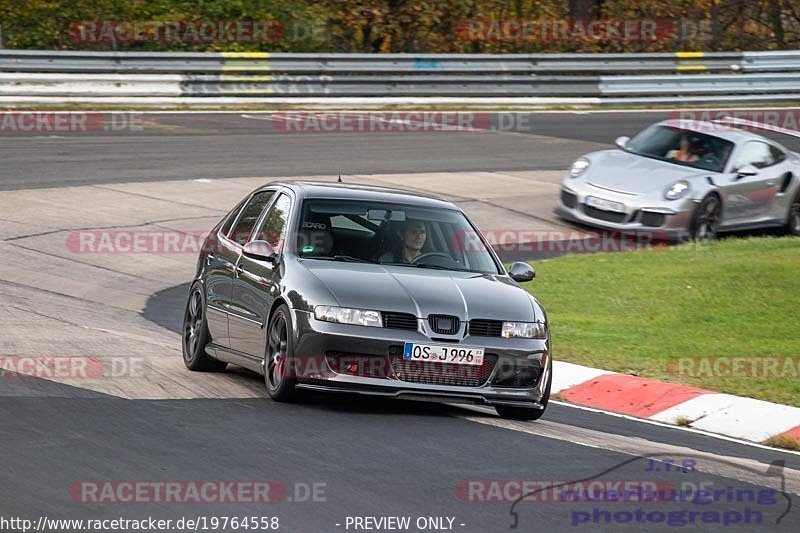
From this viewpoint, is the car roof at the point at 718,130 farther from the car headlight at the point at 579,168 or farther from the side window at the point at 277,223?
the side window at the point at 277,223

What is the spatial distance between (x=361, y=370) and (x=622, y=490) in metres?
2.05

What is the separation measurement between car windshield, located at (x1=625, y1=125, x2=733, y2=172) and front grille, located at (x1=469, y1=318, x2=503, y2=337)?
11.7 m

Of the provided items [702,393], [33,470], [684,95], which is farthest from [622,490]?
[684,95]

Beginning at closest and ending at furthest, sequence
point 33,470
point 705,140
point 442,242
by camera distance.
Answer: point 33,470, point 442,242, point 705,140

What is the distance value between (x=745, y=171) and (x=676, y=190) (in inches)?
49.6

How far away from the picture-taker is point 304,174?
71.4ft

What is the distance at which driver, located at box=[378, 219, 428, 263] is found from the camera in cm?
945

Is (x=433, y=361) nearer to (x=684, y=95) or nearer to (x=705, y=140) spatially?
(x=705, y=140)

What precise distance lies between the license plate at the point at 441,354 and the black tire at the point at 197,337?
2269 mm

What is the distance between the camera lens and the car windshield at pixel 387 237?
9.43m

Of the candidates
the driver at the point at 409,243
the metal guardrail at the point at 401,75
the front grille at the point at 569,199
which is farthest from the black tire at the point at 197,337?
the metal guardrail at the point at 401,75

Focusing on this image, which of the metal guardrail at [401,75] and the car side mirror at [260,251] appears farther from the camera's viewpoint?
the metal guardrail at [401,75]
